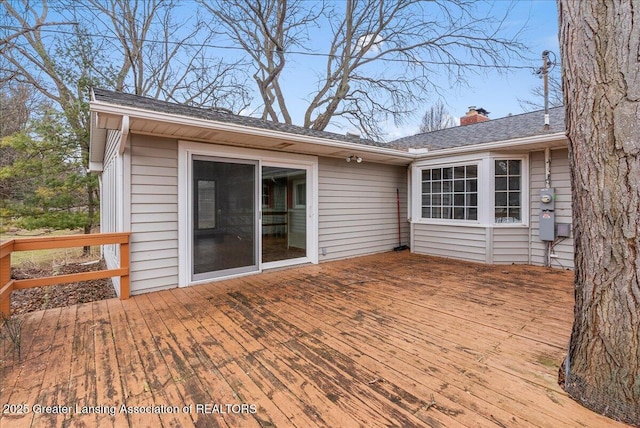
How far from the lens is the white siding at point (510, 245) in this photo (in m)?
5.77

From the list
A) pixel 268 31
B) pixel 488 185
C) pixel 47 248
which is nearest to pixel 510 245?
pixel 488 185

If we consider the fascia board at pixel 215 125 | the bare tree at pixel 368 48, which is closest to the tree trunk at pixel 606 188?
the fascia board at pixel 215 125

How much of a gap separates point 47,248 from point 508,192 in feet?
23.4

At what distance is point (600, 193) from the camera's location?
1.70m

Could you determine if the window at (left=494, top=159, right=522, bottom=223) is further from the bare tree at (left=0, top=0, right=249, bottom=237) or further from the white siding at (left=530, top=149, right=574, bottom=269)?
the bare tree at (left=0, top=0, right=249, bottom=237)

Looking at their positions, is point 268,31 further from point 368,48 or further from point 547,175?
point 547,175

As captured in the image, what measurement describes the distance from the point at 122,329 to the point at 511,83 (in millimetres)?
12627

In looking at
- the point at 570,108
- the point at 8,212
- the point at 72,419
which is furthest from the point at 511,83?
the point at 8,212

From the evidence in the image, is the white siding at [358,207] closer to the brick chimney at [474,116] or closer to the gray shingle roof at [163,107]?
the gray shingle roof at [163,107]

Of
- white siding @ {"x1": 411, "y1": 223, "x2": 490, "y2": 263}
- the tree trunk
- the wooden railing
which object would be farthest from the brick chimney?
the wooden railing

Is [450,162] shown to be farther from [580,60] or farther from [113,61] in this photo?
[113,61]

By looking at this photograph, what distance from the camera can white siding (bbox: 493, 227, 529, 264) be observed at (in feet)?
18.9

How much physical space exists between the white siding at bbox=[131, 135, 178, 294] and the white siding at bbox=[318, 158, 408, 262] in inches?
105

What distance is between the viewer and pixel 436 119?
750 inches
